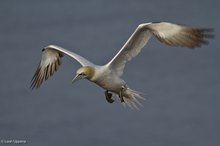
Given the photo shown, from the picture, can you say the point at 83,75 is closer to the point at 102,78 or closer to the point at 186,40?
the point at 102,78

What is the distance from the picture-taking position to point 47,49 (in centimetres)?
1284

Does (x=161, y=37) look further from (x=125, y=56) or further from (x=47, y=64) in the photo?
(x=47, y=64)

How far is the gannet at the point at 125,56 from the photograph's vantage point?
1024 cm

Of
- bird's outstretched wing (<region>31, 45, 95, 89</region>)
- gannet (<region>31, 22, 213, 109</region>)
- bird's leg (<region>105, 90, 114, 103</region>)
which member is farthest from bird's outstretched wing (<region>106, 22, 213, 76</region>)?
bird's outstretched wing (<region>31, 45, 95, 89</region>)

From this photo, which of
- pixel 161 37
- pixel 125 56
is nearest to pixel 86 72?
pixel 125 56

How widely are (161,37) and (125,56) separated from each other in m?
1.01

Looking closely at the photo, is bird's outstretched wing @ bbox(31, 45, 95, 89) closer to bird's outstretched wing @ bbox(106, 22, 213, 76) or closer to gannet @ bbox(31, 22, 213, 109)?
gannet @ bbox(31, 22, 213, 109)

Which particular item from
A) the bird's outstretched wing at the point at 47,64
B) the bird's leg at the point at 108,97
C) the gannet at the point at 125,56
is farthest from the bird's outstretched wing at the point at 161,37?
the bird's outstretched wing at the point at 47,64

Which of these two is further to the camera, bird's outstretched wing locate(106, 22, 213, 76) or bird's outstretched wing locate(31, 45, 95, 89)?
bird's outstretched wing locate(31, 45, 95, 89)

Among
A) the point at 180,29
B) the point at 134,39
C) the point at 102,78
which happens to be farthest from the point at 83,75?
the point at 180,29

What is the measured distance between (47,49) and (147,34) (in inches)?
99.6

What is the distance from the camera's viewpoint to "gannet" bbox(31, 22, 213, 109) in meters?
10.2

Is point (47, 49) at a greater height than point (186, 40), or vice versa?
point (47, 49)

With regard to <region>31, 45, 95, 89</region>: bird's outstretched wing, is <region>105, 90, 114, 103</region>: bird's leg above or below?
below
